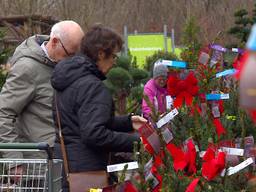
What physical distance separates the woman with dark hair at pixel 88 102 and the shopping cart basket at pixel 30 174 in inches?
6.1

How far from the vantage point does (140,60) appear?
15.5 m

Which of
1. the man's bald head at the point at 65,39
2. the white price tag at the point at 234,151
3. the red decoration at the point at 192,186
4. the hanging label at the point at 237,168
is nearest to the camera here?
the red decoration at the point at 192,186

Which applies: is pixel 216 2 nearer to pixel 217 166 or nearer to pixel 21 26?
pixel 21 26

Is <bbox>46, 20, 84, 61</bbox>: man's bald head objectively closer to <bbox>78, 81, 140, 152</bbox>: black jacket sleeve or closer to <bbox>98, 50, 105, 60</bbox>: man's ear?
<bbox>98, 50, 105, 60</bbox>: man's ear

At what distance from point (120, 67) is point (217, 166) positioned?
8.36 m

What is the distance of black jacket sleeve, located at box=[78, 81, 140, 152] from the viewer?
3.62 meters

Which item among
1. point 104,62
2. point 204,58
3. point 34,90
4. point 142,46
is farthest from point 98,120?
point 142,46

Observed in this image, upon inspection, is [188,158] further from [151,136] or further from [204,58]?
[204,58]

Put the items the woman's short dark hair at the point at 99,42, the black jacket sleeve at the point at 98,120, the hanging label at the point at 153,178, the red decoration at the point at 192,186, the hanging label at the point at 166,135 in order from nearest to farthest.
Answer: the red decoration at the point at 192,186 → the hanging label at the point at 153,178 → the hanging label at the point at 166,135 → the black jacket sleeve at the point at 98,120 → the woman's short dark hair at the point at 99,42

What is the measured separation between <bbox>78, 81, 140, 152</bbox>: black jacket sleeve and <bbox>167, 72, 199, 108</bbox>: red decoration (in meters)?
0.38

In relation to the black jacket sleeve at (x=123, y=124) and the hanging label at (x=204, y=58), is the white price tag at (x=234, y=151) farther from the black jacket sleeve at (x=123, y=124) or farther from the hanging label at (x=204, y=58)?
the hanging label at (x=204, y=58)

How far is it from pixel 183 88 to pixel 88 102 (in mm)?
560

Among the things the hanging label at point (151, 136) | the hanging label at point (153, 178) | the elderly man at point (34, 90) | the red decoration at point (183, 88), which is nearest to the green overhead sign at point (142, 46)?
the elderly man at point (34, 90)

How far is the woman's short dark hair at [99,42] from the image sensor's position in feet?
12.4
